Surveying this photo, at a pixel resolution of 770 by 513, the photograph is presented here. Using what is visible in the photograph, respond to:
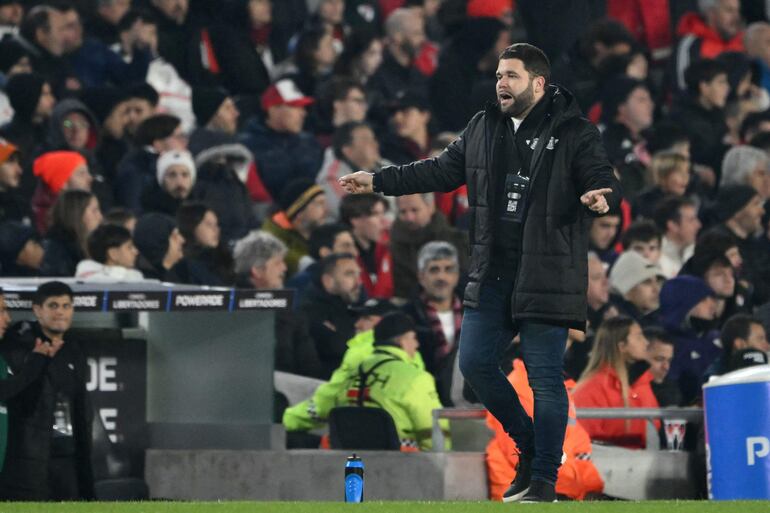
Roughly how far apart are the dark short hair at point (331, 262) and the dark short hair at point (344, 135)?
261cm

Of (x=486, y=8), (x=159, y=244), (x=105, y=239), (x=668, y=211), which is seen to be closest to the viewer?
(x=105, y=239)

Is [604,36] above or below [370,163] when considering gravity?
above

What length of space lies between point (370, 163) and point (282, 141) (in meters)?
1.12

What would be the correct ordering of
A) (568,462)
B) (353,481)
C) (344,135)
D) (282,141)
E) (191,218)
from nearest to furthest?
1. (353,481)
2. (568,462)
3. (191,218)
4. (344,135)
5. (282,141)

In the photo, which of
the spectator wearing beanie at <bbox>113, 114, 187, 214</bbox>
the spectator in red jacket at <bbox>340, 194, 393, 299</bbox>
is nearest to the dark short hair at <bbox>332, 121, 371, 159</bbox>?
the spectator in red jacket at <bbox>340, 194, 393, 299</bbox>

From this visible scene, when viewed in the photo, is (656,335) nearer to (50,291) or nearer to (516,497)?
(50,291)

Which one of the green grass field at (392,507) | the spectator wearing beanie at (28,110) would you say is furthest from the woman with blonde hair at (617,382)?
the spectator wearing beanie at (28,110)

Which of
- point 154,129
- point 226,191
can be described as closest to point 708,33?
point 226,191

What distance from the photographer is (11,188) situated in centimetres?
1492

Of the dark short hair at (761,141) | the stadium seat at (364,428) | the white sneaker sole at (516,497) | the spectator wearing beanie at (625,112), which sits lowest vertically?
the white sneaker sole at (516,497)

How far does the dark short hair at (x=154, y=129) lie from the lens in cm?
1612

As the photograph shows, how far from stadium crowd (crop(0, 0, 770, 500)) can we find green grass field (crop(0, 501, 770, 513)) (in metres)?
1.44

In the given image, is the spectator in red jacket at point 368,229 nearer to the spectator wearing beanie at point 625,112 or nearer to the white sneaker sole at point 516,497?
the spectator wearing beanie at point 625,112

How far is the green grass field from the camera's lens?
792 centimetres
